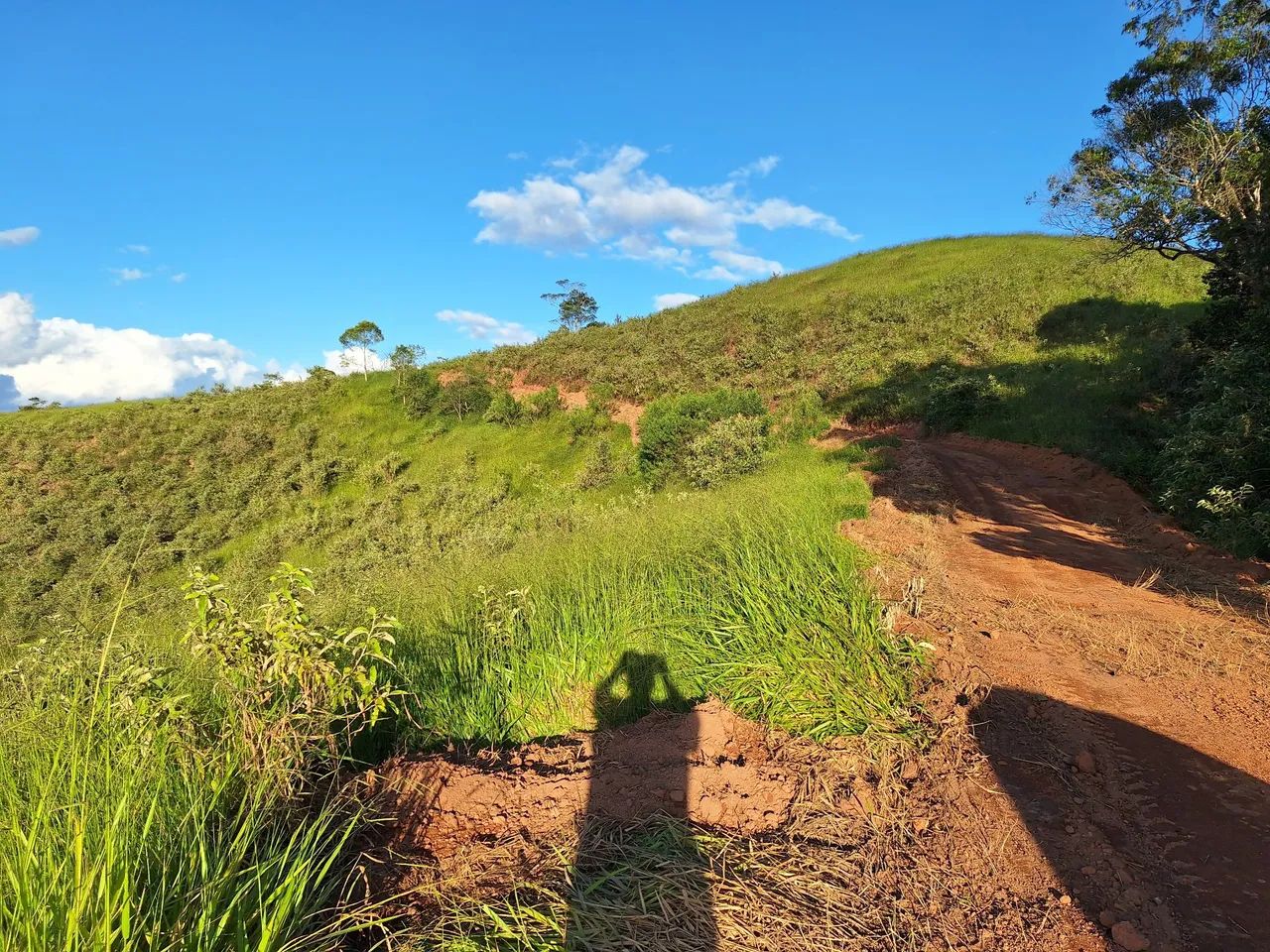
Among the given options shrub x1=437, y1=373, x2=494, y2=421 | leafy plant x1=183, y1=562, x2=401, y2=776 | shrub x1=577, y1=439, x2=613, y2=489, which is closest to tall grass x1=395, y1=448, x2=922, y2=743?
leafy plant x1=183, y1=562, x2=401, y2=776

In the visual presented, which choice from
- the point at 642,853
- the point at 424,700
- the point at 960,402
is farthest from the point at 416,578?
the point at 960,402

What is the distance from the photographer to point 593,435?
24.0 m

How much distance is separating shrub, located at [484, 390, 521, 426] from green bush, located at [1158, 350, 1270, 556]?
22574 mm

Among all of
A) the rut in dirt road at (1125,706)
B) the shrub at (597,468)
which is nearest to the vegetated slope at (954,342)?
the shrub at (597,468)

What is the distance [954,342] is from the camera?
71.2 ft

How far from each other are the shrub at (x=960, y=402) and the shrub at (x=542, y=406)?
1565cm

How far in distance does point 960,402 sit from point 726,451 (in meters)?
6.90

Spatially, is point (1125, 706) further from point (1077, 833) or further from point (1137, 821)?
point (1077, 833)

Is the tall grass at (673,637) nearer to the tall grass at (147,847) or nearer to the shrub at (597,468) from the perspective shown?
the tall grass at (147,847)

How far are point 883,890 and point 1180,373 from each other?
15.6 m

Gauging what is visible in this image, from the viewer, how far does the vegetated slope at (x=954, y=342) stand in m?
14.2

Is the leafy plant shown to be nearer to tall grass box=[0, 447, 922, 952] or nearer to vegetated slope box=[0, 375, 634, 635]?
tall grass box=[0, 447, 922, 952]

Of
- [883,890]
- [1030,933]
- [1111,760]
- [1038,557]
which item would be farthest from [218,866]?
[1038,557]

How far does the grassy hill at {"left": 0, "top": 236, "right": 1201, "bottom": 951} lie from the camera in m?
2.15
